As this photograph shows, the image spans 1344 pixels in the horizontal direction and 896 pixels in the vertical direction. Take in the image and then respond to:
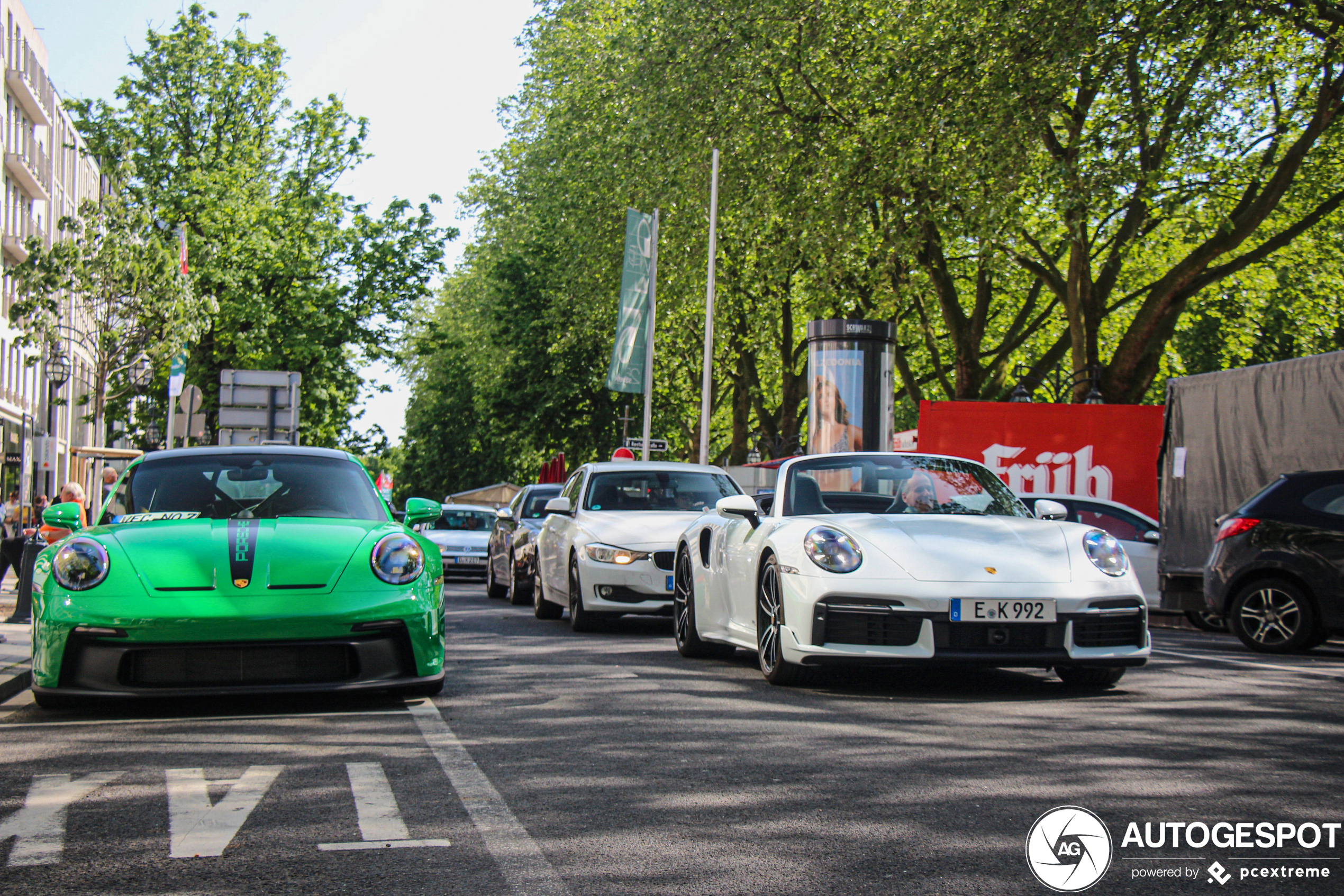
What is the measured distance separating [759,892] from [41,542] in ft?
43.7

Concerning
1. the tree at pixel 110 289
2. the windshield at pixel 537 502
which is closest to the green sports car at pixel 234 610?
the windshield at pixel 537 502

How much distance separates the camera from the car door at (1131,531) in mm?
17031

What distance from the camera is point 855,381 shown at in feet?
72.9

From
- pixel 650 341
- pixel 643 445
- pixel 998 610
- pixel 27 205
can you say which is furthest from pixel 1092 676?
pixel 27 205

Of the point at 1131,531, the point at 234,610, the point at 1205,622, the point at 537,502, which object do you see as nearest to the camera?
the point at 234,610

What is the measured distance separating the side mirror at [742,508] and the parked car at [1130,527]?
27.3 ft

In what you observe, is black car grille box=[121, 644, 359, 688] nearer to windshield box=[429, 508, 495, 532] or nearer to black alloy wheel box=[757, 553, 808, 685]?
black alloy wheel box=[757, 553, 808, 685]

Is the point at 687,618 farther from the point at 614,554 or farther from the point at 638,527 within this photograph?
the point at 638,527

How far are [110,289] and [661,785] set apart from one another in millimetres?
25178

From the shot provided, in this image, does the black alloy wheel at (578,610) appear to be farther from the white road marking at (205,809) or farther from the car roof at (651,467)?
the white road marking at (205,809)

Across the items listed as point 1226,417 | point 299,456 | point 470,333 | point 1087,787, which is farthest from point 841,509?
point 470,333

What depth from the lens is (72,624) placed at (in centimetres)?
714

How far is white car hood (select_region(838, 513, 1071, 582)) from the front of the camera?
8.00 metres
